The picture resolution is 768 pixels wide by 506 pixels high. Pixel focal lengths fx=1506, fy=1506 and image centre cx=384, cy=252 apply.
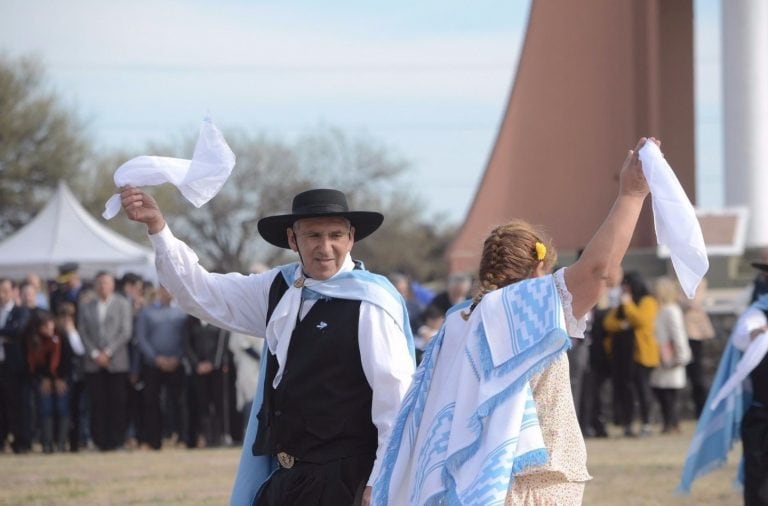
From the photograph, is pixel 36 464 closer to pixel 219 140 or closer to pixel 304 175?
pixel 219 140

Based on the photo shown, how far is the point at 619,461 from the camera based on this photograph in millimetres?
14008

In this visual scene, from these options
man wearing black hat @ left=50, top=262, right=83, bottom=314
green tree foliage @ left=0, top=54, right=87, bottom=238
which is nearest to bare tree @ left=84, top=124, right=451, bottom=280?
green tree foliage @ left=0, top=54, right=87, bottom=238

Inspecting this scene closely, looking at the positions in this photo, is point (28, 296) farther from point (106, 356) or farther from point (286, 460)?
point (286, 460)

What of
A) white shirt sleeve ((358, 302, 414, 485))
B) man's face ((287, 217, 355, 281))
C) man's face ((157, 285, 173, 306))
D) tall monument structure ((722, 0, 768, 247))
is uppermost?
tall monument structure ((722, 0, 768, 247))

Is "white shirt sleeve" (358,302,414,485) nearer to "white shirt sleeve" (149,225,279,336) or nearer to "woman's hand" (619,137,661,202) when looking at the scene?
"white shirt sleeve" (149,225,279,336)

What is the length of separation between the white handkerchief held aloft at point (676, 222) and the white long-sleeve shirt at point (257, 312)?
50.2 inches

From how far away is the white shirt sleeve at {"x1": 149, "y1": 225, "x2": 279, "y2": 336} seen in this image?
5398 millimetres

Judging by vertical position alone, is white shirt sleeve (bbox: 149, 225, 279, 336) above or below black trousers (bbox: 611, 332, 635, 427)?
above

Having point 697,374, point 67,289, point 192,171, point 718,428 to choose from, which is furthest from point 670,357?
point 192,171

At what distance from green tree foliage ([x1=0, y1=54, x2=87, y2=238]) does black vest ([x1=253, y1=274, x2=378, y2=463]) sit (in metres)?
41.6

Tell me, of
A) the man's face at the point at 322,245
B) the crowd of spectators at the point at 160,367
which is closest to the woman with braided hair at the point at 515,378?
the man's face at the point at 322,245

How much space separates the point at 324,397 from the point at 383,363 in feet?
0.84

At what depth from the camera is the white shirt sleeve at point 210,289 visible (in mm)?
5398

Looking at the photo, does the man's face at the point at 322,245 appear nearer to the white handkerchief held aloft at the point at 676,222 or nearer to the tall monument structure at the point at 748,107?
the white handkerchief held aloft at the point at 676,222
